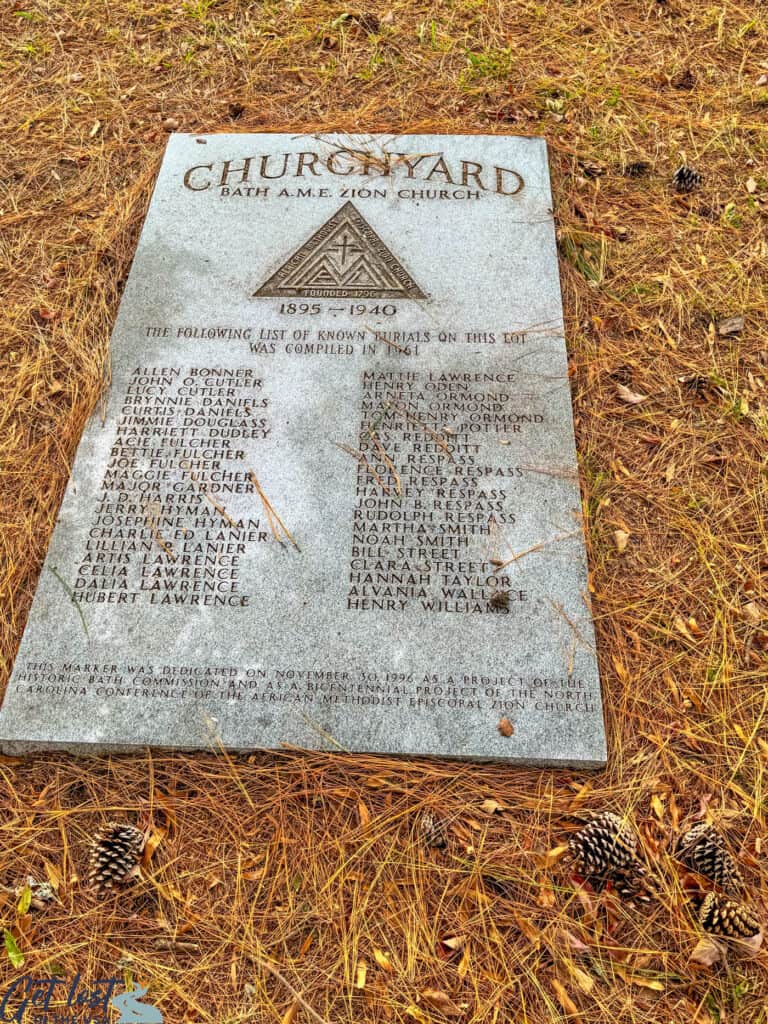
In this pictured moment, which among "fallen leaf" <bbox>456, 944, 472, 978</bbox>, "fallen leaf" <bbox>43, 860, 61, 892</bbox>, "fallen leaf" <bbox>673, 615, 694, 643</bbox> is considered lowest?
"fallen leaf" <bbox>456, 944, 472, 978</bbox>

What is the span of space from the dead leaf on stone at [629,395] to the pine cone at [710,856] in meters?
1.51

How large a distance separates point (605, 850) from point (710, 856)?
29 cm

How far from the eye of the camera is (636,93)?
3670 millimetres

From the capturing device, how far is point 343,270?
2883 mm

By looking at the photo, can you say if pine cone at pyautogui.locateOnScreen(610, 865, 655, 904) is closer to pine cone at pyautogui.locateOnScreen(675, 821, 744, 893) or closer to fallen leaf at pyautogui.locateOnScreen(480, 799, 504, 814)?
pine cone at pyautogui.locateOnScreen(675, 821, 744, 893)

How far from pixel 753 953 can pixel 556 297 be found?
7.39 feet

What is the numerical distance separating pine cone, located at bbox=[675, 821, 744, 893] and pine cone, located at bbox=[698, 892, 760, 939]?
0.06m

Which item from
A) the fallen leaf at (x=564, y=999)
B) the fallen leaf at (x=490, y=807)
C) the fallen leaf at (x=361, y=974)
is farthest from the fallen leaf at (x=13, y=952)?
the fallen leaf at (x=564, y=999)

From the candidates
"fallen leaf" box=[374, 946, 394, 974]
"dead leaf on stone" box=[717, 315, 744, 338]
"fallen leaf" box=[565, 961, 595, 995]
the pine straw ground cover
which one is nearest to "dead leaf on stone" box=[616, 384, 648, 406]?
the pine straw ground cover

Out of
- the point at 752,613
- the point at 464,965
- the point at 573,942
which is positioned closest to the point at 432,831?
the point at 464,965

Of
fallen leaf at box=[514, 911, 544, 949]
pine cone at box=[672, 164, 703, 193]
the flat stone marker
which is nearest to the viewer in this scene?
fallen leaf at box=[514, 911, 544, 949]

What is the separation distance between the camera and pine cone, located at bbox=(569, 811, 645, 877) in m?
1.92

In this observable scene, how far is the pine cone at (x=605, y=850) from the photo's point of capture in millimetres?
1925

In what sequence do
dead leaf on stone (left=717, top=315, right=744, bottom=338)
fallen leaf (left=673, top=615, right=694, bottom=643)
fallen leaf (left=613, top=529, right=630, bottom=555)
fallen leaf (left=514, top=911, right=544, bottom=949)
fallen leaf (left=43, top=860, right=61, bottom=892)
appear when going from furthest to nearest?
1. dead leaf on stone (left=717, top=315, right=744, bottom=338)
2. fallen leaf (left=613, top=529, right=630, bottom=555)
3. fallen leaf (left=673, top=615, right=694, bottom=643)
4. fallen leaf (left=43, top=860, right=61, bottom=892)
5. fallen leaf (left=514, top=911, right=544, bottom=949)
